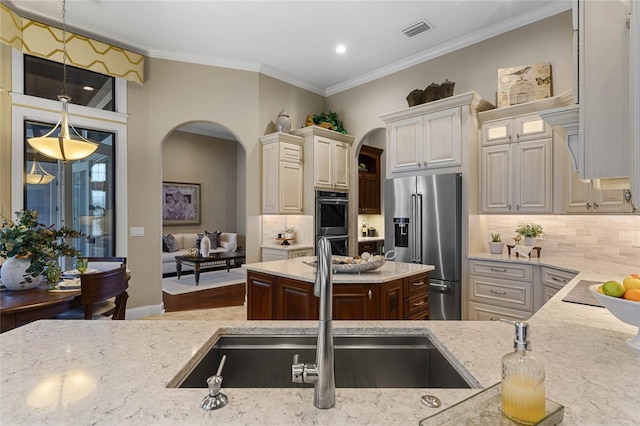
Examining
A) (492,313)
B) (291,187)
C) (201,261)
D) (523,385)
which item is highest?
(291,187)

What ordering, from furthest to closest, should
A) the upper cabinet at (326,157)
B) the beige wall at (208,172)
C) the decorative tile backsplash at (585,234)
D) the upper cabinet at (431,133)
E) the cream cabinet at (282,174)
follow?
the beige wall at (208,172) → the upper cabinet at (326,157) → the cream cabinet at (282,174) → the upper cabinet at (431,133) → the decorative tile backsplash at (585,234)

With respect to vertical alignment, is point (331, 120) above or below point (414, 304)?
above

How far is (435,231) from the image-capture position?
373 cm

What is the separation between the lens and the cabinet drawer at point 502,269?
10.6 ft

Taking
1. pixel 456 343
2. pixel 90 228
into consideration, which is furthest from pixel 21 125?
pixel 456 343

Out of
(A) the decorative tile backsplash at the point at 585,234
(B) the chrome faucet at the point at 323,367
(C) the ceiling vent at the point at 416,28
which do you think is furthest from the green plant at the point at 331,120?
(B) the chrome faucet at the point at 323,367

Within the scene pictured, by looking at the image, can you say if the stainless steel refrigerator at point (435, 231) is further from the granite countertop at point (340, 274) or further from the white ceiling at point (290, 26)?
the white ceiling at point (290, 26)

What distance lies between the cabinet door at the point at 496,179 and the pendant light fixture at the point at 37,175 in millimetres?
4826

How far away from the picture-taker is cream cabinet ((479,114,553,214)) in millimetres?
3367

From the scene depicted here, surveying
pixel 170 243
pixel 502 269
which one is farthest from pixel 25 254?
pixel 170 243

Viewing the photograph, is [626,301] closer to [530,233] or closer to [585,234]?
[530,233]

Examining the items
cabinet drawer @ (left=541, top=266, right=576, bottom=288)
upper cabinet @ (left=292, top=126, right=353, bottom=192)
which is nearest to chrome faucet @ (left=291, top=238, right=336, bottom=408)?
cabinet drawer @ (left=541, top=266, right=576, bottom=288)

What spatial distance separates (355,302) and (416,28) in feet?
11.0

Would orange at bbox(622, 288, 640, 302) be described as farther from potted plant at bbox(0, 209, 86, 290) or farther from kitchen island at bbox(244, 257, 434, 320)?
potted plant at bbox(0, 209, 86, 290)
